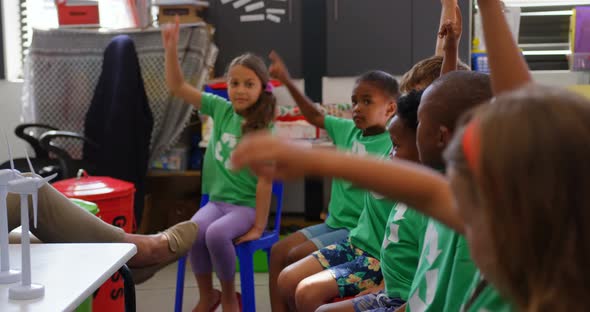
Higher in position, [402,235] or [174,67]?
[174,67]

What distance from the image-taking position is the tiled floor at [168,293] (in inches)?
119

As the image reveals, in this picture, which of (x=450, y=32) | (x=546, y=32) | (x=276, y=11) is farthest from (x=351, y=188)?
(x=546, y=32)

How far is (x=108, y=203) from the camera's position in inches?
98.3

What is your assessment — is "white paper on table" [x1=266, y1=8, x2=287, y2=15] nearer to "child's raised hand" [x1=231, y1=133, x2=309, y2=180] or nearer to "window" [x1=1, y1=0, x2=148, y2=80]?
"window" [x1=1, y1=0, x2=148, y2=80]

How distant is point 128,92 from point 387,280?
2.50m

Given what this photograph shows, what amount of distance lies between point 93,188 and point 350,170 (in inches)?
80.2

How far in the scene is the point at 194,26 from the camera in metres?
4.00

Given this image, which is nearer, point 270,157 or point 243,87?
point 270,157

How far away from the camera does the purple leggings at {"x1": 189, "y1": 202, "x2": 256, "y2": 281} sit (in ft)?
8.48

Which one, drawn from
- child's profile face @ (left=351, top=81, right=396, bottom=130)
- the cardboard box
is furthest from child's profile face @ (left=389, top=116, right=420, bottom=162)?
the cardboard box

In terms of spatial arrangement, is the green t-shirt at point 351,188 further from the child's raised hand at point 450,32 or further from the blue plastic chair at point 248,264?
the child's raised hand at point 450,32

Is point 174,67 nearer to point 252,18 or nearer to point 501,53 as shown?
point 252,18

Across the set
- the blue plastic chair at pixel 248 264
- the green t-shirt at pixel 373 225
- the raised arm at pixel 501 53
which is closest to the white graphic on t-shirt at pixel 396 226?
the green t-shirt at pixel 373 225

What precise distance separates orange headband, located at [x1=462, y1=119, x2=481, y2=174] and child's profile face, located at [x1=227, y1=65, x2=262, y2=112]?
2229mm
